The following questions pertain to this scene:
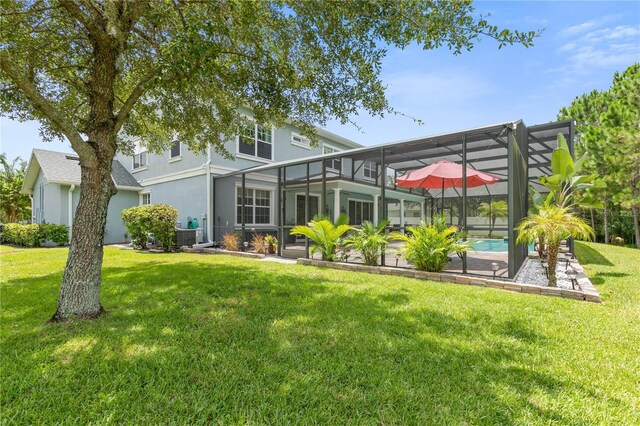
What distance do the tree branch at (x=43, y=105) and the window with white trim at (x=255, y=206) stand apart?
9.85m

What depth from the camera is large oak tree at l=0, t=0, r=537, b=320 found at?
13.8 ft

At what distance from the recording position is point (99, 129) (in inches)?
180

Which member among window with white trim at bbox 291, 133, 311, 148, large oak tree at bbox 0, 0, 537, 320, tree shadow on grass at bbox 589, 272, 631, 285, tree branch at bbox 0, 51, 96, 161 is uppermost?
window with white trim at bbox 291, 133, 311, 148

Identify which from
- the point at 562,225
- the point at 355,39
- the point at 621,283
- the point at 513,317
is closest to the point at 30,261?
the point at 355,39

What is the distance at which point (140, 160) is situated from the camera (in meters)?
18.2

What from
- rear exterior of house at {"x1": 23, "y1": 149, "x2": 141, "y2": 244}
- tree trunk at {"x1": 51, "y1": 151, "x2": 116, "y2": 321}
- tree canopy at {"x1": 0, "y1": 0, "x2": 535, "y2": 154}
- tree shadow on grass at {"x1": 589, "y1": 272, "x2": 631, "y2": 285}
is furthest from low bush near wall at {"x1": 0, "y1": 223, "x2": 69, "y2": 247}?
tree shadow on grass at {"x1": 589, "y1": 272, "x2": 631, "y2": 285}

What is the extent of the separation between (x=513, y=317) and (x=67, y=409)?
5.37m

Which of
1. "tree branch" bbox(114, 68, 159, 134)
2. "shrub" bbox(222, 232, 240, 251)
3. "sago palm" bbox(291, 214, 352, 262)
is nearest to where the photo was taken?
"tree branch" bbox(114, 68, 159, 134)

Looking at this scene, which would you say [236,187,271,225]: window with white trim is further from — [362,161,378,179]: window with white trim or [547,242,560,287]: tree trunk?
[547,242,560,287]: tree trunk

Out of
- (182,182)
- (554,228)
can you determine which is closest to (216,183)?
(182,182)

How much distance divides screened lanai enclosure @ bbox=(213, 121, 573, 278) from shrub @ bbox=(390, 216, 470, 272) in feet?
1.33

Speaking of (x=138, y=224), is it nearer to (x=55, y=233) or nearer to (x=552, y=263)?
(x=55, y=233)

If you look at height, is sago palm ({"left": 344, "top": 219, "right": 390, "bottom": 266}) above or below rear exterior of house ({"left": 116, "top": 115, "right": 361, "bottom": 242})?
below

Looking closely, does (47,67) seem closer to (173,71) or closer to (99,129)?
(99,129)
